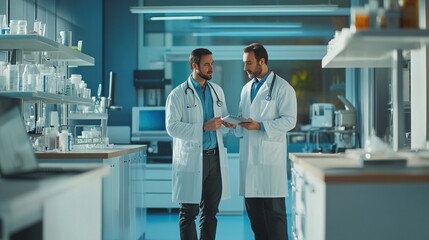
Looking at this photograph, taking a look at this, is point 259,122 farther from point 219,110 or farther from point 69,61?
point 69,61

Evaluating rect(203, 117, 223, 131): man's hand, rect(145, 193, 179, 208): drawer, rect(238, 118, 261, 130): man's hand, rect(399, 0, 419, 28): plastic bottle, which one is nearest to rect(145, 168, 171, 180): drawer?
rect(145, 193, 179, 208): drawer

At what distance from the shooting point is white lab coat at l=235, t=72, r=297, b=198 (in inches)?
181

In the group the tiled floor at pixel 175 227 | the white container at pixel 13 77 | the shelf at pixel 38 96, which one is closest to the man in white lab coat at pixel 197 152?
the shelf at pixel 38 96

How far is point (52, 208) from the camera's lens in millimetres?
2385

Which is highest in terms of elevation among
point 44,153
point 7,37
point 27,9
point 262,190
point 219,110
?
point 27,9

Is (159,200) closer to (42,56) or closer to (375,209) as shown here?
(42,56)

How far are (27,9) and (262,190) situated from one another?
4049 millimetres

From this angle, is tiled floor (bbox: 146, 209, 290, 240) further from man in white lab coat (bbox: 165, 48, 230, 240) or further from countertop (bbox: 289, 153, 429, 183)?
countertop (bbox: 289, 153, 429, 183)

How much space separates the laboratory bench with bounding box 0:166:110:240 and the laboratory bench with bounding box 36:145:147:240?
2.67 ft

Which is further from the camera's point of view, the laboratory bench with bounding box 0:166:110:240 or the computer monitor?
the computer monitor

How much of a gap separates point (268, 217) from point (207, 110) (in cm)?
91

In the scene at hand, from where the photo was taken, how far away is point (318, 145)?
27.8ft

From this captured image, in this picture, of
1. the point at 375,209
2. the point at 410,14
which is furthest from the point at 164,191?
the point at 375,209

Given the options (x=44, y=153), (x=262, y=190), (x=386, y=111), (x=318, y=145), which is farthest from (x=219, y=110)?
(x=318, y=145)
